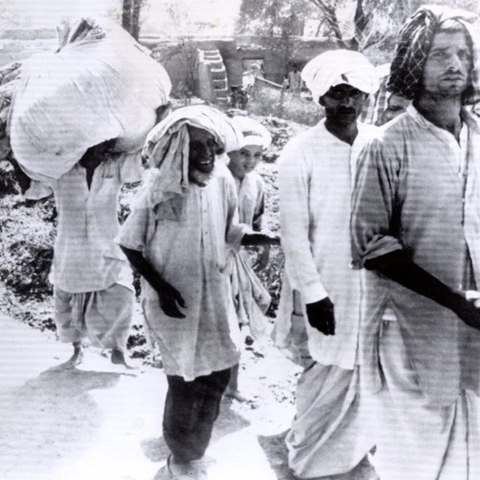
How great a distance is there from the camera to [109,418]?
11.5 ft

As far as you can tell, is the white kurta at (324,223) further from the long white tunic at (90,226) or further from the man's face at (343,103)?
the long white tunic at (90,226)

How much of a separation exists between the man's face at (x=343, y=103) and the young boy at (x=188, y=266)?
378 mm

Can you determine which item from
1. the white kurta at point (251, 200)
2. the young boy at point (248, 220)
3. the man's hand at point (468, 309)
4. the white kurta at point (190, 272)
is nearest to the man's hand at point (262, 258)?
the young boy at point (248, 220)

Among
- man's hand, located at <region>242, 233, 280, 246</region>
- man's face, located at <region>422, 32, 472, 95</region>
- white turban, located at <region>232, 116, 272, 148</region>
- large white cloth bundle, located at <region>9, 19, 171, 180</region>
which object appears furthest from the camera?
white turban, located at <region>232, 116, 272, 148</region>

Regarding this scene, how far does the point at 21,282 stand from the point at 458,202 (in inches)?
136

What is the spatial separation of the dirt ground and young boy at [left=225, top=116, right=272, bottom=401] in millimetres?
245

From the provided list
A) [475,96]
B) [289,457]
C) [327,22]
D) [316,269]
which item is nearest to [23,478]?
[289,457]

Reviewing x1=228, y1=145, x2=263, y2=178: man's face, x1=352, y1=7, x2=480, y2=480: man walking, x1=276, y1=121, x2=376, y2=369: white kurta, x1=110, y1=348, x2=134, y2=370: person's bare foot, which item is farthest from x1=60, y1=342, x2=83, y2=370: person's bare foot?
x1=352, y1=7, x2=480, y2=480: man walking

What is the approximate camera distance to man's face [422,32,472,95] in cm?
232

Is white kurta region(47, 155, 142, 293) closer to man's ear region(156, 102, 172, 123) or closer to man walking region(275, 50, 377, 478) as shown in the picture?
man's ear region(156, 102, 172, 123)

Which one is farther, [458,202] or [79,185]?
[79,185]

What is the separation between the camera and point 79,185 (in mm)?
3832

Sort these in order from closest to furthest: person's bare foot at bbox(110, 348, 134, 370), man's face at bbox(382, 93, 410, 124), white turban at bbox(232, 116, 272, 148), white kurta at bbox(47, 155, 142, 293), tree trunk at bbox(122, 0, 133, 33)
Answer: man's face at bbox(382, 93, 410, 124) → white turban at bbox(232, 116, 272, 148) → tree trunk at bbox(122, 0, 133, 33) → white kurta at bbox(47, 155, 142, 293) → person's bare foot at bbox(110, 348, 134, 370)

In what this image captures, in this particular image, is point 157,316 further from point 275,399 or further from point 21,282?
point 21,282
